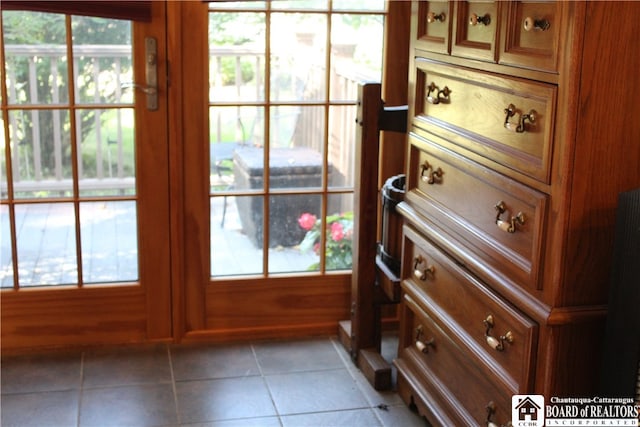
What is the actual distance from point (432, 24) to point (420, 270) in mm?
746

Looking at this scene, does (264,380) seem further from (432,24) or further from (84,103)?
(432,24)

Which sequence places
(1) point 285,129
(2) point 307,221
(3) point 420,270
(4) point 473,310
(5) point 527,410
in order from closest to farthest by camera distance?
1. (5) point 527,410
2. (4) point 473,310
3. (3) point 420,270
4. (1) point 285,129
5. (2) point 307,221

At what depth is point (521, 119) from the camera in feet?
6.30

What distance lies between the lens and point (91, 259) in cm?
313

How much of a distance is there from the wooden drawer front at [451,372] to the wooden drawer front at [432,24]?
0.80 meters

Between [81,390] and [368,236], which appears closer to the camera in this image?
[81,390]

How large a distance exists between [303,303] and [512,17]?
1.68m

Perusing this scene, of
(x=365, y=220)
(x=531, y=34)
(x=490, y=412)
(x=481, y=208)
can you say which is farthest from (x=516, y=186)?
(x=365, y=220)

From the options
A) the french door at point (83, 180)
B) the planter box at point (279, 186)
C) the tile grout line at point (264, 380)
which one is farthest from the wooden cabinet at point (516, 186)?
the french door at point (83, 180)

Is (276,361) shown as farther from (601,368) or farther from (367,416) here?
(601,368)

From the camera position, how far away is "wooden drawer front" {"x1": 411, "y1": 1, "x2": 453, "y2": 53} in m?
2.33

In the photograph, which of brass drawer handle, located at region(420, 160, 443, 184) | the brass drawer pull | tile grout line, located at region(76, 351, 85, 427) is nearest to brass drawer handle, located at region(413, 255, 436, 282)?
brass drawer handle, located at region(420, 160, 443, 184)

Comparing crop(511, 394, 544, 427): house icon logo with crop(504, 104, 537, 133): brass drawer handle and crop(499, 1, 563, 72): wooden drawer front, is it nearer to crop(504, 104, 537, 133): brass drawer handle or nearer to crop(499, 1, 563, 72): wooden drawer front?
crop(504, 104, 537, 133): brass drawer handle

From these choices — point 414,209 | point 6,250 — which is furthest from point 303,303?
point 6,250
